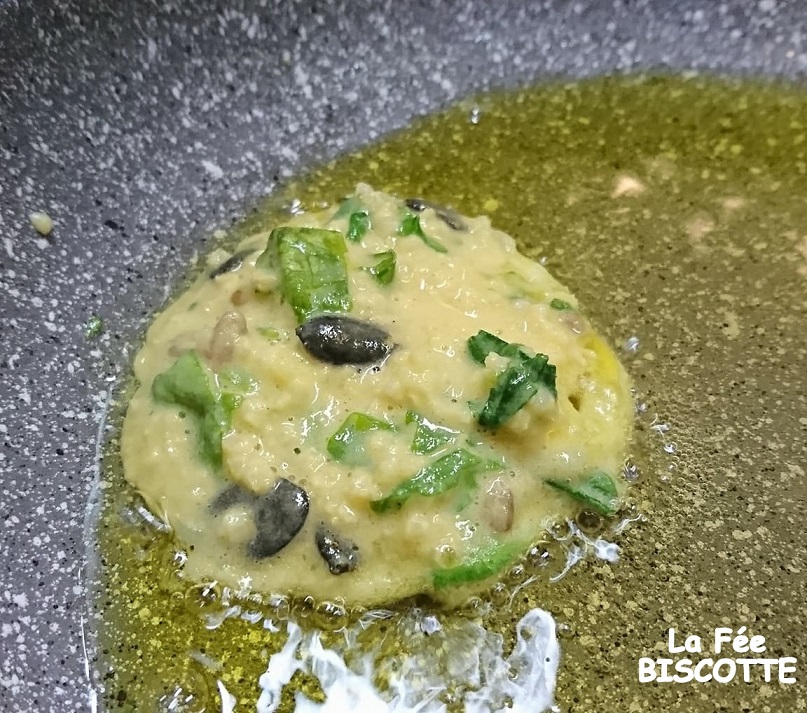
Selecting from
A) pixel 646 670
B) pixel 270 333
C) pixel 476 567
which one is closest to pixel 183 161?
pixel 270 333

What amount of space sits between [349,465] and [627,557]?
427mm

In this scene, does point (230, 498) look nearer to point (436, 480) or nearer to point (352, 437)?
A: point (352, 437)

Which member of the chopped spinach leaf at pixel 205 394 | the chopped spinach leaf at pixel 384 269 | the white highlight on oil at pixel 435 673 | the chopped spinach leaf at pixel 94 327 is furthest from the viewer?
the chopped spinach leaf at pixel 94 327

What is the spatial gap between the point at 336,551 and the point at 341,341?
0.31 metres

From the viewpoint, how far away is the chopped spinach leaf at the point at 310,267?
50.0 inches

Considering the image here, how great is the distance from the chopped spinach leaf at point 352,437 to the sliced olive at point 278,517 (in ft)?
0.25

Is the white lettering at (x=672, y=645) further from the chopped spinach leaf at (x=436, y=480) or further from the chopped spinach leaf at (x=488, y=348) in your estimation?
the chopped spinach leaf at (x=488, y=348)

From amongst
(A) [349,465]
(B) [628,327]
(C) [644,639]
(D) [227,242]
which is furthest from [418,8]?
(C) [644,639]

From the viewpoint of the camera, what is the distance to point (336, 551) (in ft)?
3.73

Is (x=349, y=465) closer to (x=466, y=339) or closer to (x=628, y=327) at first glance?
(x=466, y=339)

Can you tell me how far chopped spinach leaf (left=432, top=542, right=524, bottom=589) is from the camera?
3.68 ft

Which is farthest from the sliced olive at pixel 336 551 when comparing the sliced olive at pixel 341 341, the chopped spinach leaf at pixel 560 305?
the chopped spinach leaf at pixel 560 305

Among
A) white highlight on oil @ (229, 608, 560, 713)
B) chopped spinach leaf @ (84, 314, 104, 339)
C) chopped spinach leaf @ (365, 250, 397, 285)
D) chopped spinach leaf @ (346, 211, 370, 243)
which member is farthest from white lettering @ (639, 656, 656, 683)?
chopped spinach leaf @ (84, 314, 104, 339)

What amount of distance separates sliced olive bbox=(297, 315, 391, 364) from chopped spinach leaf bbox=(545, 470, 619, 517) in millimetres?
322
